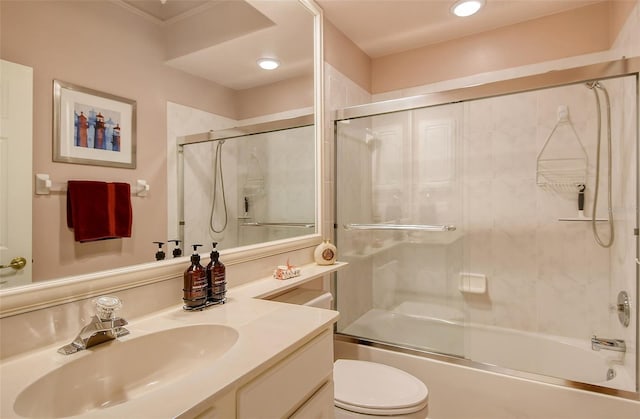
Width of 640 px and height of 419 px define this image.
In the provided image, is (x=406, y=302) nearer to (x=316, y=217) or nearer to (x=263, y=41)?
(x=316, y=217)

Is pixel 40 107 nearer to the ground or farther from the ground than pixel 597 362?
farther from the ground

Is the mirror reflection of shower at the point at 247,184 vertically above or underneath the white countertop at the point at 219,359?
above

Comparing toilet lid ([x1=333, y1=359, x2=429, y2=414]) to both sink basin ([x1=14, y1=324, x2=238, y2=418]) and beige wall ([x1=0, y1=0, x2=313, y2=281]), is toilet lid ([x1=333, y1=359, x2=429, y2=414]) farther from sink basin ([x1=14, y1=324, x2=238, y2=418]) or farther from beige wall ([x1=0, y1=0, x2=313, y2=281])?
beige wall ([x1=0, y1=0, x2=313, y2=281])

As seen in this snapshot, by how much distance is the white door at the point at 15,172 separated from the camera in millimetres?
723

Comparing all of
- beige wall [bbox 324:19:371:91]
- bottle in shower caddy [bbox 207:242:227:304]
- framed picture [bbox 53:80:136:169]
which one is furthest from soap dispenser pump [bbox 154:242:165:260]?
beige wall [bbox 324:19:371:91]

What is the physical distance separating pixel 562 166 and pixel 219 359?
2.32m

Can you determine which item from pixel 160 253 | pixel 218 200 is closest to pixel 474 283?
pixel 218 200

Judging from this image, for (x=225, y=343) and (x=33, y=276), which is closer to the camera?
(x=33, y=276)

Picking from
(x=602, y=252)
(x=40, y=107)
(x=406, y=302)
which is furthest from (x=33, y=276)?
(x=602, y=252)

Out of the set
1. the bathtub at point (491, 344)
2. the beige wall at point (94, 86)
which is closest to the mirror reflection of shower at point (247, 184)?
the beige wall at point (94, 86)

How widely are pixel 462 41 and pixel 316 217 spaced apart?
167 cm

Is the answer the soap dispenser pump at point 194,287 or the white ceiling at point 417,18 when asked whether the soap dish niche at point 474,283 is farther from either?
the soap dispenser pump at point 194,287

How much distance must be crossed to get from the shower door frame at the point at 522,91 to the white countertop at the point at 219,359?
1.12m

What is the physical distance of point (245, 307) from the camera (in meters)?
1.05
